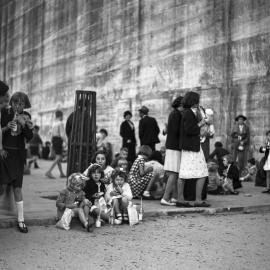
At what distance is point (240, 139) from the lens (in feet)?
43.4

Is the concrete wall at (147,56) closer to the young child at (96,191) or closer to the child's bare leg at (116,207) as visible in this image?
the young child at (96,191)

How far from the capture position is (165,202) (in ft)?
27.3

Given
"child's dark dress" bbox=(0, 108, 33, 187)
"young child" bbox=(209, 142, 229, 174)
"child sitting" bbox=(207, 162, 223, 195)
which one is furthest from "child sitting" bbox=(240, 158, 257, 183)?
"child's dark dress" bbox=(0, 108, 33, 187)

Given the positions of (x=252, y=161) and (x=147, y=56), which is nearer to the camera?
(x=252, y=161)

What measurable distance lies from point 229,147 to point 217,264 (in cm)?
912

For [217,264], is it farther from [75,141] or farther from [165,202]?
[75,141]

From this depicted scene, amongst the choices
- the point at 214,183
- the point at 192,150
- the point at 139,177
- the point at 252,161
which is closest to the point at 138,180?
the point at 139,177

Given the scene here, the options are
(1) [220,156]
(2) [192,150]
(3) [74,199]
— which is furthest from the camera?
(1) [220,156]

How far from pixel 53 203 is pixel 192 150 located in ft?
7.08

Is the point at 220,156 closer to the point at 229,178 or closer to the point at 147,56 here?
→ the point at 229,178

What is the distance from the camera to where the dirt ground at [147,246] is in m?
4.88

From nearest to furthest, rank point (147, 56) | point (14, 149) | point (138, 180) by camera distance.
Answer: point (14, 149), point (138, 180), point (147, 56)

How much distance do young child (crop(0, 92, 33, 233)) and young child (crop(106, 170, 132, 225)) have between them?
123 centimetres

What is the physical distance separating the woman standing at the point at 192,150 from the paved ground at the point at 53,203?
15.2 inches
